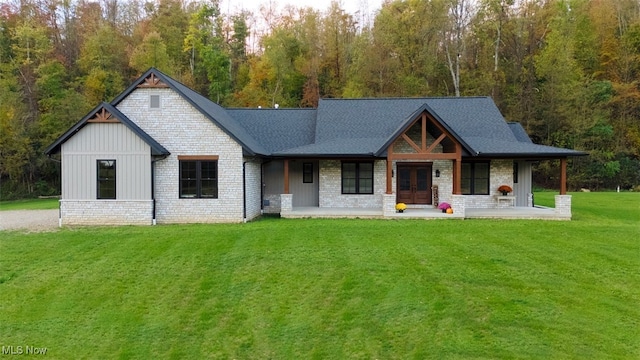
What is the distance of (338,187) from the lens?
16984 millimetres

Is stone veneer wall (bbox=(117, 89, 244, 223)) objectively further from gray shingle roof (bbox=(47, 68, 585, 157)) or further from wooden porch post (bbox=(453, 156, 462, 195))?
wooden porch post (bbox=(453, 156, 462, 195))

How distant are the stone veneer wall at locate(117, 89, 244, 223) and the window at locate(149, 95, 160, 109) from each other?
0.10 meters

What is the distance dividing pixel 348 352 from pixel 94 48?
120ft

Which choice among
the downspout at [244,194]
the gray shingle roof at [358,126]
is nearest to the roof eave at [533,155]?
the gray shingle roof at [358,126]

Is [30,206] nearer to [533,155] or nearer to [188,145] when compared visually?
[188,145]

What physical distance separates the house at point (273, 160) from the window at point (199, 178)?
34 millimetres

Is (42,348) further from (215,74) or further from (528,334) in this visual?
(215,74)

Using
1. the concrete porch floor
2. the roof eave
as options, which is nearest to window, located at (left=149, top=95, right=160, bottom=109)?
the concrete porch floor

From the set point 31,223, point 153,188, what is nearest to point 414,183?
point 153,188

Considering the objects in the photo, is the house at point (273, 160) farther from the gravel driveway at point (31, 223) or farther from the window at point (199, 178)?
the gravel driveway at point (31, 223)

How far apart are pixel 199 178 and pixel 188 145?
118 centimetres

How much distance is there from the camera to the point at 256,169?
16188 mm

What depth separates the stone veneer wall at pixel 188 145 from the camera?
46.2 ft

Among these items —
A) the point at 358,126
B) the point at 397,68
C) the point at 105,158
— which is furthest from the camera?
the point at 397,68
